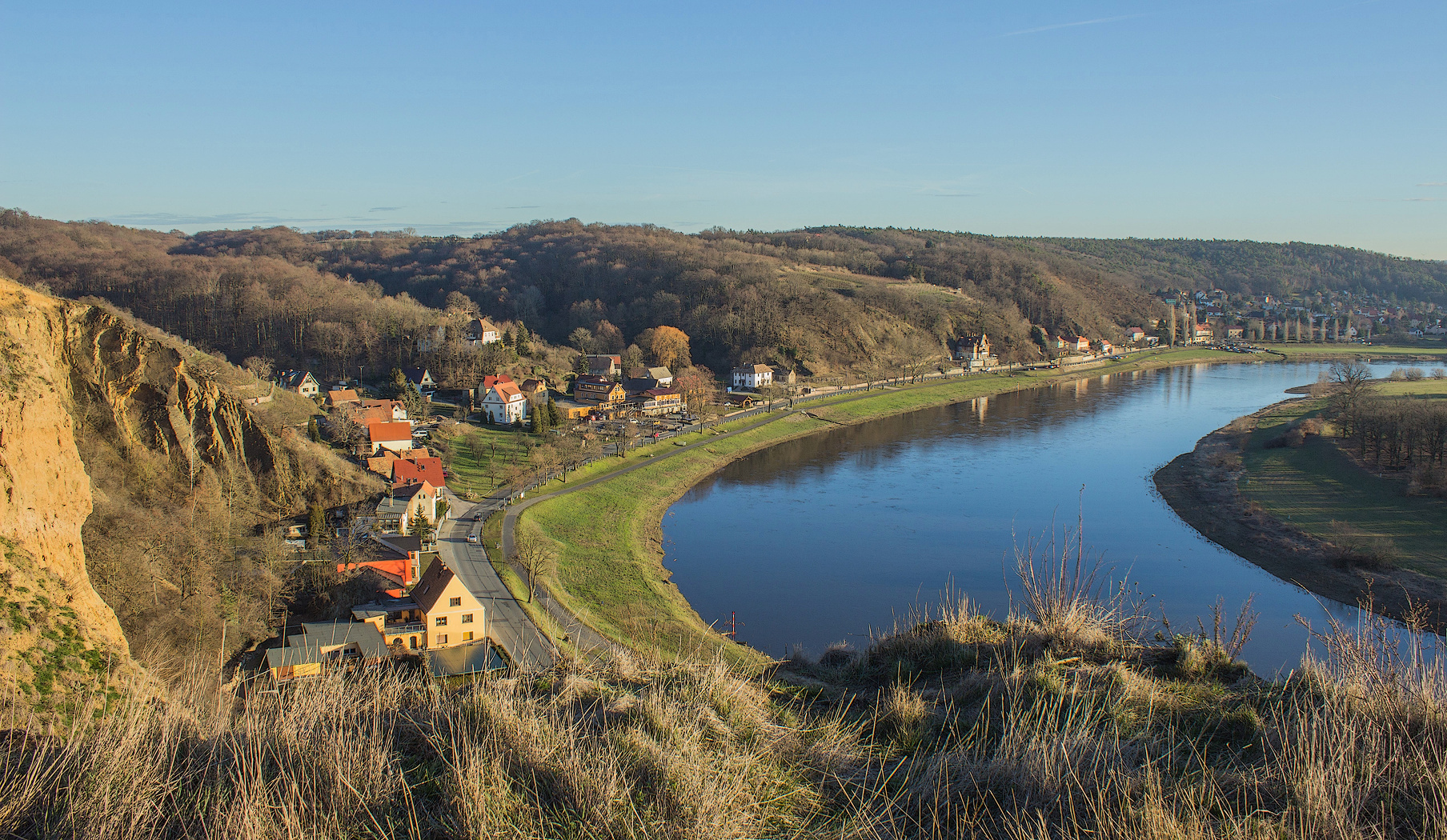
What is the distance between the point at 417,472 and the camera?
73.8 ft

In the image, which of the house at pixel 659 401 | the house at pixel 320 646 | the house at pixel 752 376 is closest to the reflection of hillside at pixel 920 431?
the house at pixel 659 401

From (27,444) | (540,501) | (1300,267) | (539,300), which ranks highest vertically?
(1300,267)

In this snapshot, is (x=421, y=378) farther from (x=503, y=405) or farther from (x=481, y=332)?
(x=503, y=405)

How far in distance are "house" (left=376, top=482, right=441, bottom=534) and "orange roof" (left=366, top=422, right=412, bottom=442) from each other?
543 cm

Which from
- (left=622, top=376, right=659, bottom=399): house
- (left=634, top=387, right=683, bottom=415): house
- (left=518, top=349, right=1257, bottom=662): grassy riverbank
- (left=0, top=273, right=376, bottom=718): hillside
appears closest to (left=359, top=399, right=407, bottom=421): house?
(left=0, top=273, right=376, bottom=718): hillside

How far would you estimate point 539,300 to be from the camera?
2758 inches

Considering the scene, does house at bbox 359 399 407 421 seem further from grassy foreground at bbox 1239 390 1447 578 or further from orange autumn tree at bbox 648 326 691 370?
grassy foreground at bbox 1239 390 1447 578

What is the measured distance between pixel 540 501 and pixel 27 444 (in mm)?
16084

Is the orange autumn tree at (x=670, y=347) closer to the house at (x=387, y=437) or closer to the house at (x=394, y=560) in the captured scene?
the house at (x=387, y=437)

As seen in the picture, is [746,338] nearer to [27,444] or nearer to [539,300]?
[539,300]

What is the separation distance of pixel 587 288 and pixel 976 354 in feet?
115

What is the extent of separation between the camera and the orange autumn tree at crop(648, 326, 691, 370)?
5191 centimetres

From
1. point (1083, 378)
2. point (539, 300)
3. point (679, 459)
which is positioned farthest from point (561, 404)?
point (1083, 378)

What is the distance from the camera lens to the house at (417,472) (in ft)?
72.7
